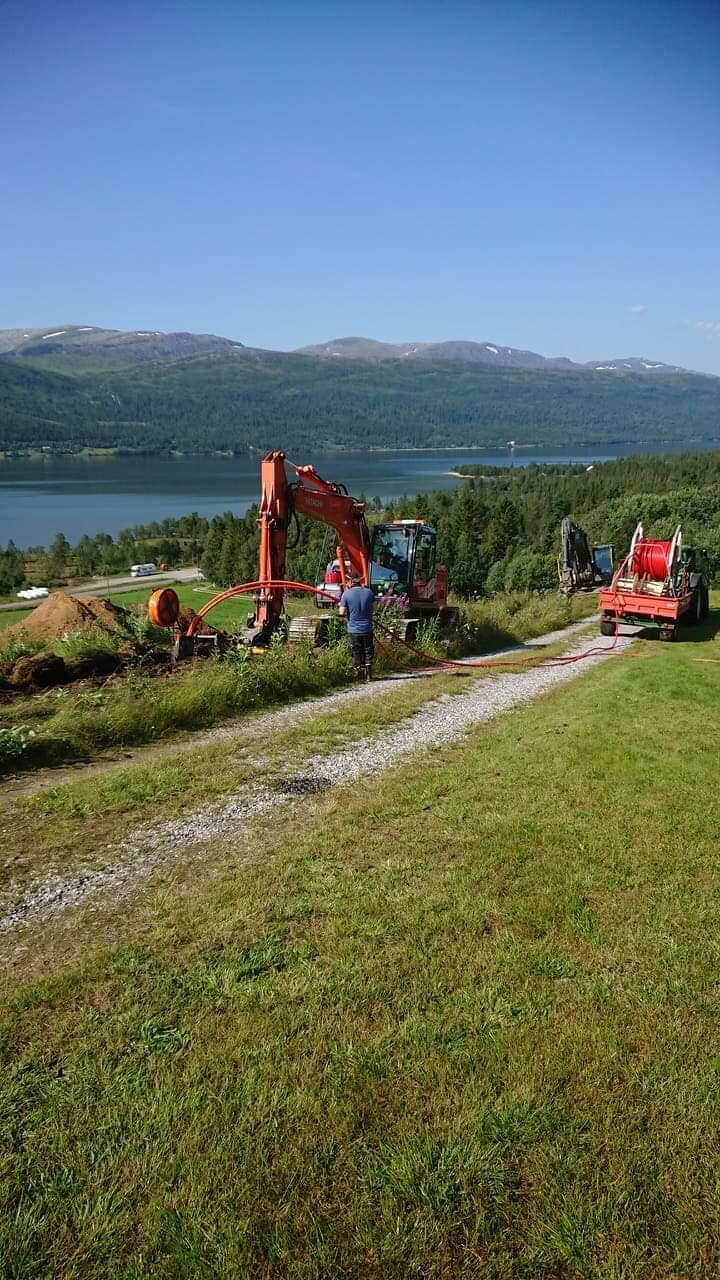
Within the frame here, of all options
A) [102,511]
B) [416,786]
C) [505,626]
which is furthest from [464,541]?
[102,511]

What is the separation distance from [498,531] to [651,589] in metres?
82.8

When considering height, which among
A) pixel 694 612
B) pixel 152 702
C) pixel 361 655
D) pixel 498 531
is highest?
pixel 152 702

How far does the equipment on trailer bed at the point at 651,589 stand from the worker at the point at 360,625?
1049 centimetres

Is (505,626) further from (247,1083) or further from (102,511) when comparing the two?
(102,511)

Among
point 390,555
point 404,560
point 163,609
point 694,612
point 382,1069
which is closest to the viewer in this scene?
point 382,1069

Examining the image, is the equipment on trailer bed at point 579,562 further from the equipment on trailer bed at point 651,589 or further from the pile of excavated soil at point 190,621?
the pile of excavated soil at point 190,621

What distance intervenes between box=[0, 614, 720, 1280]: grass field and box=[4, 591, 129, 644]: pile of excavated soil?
10953 millimetres

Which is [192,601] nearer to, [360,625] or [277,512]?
[277,512]

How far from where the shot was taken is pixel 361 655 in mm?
14523

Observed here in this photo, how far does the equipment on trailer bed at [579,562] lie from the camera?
38.4 m

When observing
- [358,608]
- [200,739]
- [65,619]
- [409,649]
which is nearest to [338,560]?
[409,649]

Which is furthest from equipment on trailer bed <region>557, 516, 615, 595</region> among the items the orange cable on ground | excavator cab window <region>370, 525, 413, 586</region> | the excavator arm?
the excavator arm

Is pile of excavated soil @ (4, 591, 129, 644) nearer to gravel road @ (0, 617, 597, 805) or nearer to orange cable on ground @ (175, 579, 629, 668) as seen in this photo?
orange cable on ground @ (175, 579, 629, 668)

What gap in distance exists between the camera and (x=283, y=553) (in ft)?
47.8
